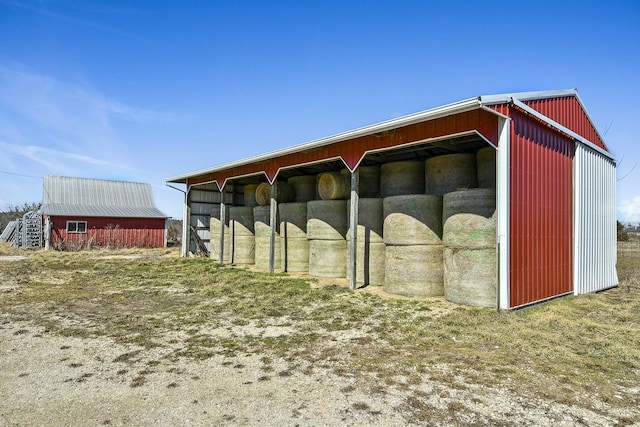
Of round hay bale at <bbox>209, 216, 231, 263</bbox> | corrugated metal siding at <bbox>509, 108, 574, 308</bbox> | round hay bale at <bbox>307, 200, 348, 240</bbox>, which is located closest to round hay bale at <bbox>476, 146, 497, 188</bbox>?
corrugated metal siding at <bbox>509, 108, 574, 308</bbox>

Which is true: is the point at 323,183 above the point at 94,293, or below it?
above

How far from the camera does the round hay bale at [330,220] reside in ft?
40.9

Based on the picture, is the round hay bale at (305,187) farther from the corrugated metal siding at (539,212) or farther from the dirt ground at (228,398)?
the dirt ground at (228,398)

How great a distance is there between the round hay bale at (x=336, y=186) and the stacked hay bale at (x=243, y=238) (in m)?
4.96

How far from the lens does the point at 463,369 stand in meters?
4.82

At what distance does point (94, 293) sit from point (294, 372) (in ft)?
24.7

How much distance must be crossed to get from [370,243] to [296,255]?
360 cm

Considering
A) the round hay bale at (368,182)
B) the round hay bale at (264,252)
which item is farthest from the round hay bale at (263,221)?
the round hay bale at (368,182)

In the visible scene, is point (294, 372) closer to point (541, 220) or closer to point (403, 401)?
point (403, 401)

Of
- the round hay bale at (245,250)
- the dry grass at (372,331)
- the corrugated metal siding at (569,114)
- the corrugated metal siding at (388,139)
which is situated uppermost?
the corrugated metal siding at (569,114)

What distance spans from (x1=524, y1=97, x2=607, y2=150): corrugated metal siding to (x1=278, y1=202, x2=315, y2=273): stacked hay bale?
25.1 feet

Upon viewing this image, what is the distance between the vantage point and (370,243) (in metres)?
11.2

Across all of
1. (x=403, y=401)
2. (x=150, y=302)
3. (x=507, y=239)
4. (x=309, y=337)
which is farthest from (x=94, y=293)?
(x=507, y=239)

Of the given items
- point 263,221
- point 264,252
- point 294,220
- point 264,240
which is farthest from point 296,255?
point 263,221
